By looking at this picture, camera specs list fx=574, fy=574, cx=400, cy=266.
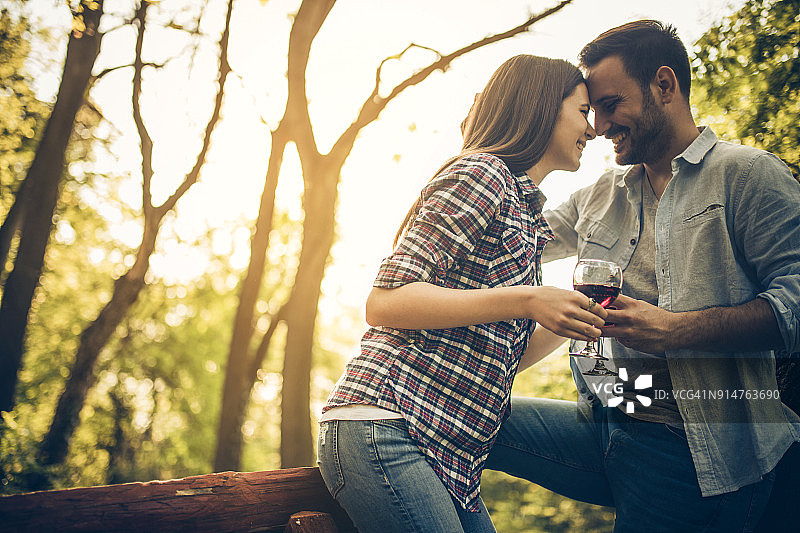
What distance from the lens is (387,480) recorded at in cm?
133

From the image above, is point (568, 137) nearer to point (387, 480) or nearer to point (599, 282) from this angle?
point (599, 282)

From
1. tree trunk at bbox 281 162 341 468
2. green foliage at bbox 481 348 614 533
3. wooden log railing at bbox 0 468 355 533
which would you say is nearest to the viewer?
wooden log railing at bbox 0 468 355 533

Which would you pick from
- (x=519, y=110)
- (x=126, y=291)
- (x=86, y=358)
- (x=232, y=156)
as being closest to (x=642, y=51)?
(x=519, y=110)

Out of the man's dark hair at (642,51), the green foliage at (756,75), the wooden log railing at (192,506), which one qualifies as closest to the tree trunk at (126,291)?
the wooden log railing at (192,506)

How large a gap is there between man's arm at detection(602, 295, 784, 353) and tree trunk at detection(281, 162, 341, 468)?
18.2 feet

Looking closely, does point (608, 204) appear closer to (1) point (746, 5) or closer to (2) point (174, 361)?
(1) point (746, 5)

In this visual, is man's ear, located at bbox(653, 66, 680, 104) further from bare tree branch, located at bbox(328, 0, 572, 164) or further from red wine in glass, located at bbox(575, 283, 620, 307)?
bare tree branch, located at bbox(328, 0, 572, 164)

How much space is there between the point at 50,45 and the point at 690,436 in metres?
7.50

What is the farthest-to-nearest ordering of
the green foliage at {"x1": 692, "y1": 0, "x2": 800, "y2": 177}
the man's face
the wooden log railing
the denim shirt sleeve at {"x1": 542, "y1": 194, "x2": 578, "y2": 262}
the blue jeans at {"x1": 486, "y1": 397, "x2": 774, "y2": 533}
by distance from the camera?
the green foliage at {"x1": 692, "y1": 0, "x2": 800, "y2": 177} → the denim shirt sleeve at {"x1": 542, "y1": 194, "x2": 578, "y2": 262} → the man's face → the blue jeans at {"x1": 486, "y1": 397, "x2": 774, "y2": 533} → the wooden log railing

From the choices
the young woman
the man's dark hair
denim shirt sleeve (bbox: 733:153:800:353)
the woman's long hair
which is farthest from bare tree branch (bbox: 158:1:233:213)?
denim shirt sleeve (bbox: 733:153:800:353)

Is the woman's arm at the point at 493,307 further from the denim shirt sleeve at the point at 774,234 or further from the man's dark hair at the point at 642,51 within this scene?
the man's dark hair at the point at 642,51

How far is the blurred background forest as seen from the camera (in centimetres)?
573

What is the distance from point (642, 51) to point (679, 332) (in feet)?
3.83

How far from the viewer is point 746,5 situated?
341 centimetres
